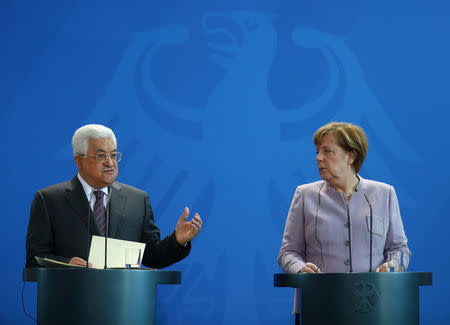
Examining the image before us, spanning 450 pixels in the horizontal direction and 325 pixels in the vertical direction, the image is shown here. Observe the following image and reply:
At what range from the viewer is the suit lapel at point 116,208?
2.71m

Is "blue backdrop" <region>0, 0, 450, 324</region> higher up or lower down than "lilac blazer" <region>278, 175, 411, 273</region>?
higher up

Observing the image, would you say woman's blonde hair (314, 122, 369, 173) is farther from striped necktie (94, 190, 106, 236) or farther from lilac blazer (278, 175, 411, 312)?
striped necktie (94, 190, 106, 236)

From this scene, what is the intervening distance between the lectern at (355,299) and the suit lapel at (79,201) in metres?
1.08

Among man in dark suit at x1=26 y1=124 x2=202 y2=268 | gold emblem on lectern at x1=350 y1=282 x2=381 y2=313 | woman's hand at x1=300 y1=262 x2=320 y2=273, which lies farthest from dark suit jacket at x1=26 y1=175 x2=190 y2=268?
gold emblem on lectern at x1=350 y1=282 x2=381 y2=313

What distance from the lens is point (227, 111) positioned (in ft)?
13.6

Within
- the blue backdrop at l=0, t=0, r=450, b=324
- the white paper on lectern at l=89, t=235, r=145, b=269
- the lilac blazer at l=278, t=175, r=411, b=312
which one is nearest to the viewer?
the white paper on lectern at l=89, t=235, r=145, b=269

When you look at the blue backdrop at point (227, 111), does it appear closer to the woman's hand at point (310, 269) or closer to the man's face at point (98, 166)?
the man's face at point (98, 166)

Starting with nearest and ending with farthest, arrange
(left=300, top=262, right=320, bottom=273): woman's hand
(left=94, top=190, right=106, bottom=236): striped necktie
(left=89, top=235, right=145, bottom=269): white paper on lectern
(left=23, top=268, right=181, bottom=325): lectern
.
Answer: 1. (left=23, top=268, right=181, bottom=325): lectern
2. (left=89, top=235, right=145, bottom=269): white paper on lectern
3. (left=300, top=262, right=320, bottom=273): woman's hand
4. (left=94, top=190, right=106, bottom=236): striped necktie

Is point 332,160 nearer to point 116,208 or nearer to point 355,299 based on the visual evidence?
point 355,299

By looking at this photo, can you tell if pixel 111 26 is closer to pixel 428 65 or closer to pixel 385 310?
pixel 428 65

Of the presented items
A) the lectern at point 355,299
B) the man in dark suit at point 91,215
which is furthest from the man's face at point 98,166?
the lectern at point 355,299

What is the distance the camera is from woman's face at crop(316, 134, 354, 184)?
2.67 m

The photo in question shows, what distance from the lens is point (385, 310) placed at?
205 cm

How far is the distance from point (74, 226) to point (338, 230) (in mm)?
1200
